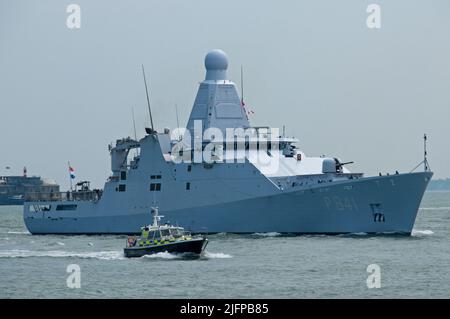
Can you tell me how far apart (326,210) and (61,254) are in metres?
14.5

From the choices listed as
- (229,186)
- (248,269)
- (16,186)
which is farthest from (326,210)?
(16,186)

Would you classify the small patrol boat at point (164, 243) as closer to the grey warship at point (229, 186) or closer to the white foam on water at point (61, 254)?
the white foam on water at point (61, 254)

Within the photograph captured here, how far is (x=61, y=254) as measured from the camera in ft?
180

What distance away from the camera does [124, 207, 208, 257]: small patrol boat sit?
4941 cm

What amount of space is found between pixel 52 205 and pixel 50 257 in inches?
850

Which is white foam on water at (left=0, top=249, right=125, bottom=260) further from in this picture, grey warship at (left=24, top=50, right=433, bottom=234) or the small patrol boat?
grey warship at (left=24, top=50, right=433, bottom=234)

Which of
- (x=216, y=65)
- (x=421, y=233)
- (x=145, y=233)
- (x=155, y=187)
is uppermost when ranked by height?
(x=216, y=65)

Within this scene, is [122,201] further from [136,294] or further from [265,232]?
[136,294]

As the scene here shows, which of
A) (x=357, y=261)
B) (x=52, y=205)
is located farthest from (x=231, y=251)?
(x=52, y=205)

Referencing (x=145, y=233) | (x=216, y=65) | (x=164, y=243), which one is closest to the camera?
(x=164, y=243)

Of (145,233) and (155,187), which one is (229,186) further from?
(145,233)

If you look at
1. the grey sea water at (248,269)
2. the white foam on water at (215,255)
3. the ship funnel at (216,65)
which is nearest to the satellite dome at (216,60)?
the ship funnel at (216,65)

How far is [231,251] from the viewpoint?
53.1 m

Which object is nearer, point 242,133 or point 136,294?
point 136,294
